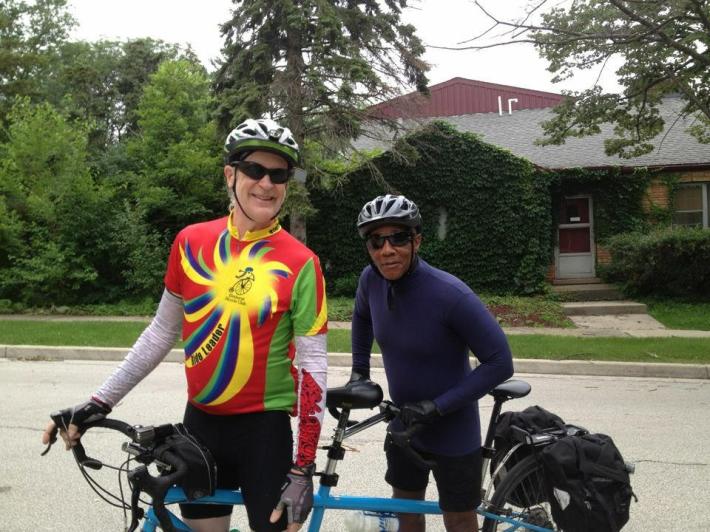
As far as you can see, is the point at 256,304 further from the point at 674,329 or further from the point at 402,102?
the point at 402,102

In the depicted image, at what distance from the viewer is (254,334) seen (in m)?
2.15

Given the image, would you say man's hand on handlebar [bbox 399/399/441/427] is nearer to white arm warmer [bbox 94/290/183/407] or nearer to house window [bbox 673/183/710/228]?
white arm warmer [bbox 94/290/183/407]

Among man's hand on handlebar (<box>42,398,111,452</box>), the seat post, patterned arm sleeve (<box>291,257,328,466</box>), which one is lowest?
the seat post

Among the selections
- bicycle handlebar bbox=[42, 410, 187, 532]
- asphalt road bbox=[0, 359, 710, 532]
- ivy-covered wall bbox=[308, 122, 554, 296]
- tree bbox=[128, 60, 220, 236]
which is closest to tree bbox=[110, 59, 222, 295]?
tree bbox=[128, 60, 220, 236]

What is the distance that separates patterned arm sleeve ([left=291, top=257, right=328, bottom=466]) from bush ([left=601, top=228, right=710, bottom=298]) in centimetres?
1544

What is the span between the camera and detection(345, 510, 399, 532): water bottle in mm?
2645

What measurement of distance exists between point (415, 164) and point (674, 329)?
7647 mm

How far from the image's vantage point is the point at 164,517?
6.60ft

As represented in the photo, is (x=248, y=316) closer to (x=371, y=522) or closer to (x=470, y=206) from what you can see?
(x=371, y=522)

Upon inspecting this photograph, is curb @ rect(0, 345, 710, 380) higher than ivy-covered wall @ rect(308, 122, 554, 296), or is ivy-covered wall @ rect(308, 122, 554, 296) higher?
ivy-covered wall @ rect(308, 122, 554, 296)

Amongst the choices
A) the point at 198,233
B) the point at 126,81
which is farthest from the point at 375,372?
the point at 126,81

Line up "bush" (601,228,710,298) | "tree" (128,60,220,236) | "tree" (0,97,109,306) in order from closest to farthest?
"bush" (601,228,710,298) → "tree" (0,97,109,306) → "tree" (128,60,220,236)

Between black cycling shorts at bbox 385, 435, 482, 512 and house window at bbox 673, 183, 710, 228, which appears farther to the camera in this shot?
house window at bbox 673, 183, 710, 228

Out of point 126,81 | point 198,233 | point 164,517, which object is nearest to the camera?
point 164,517
